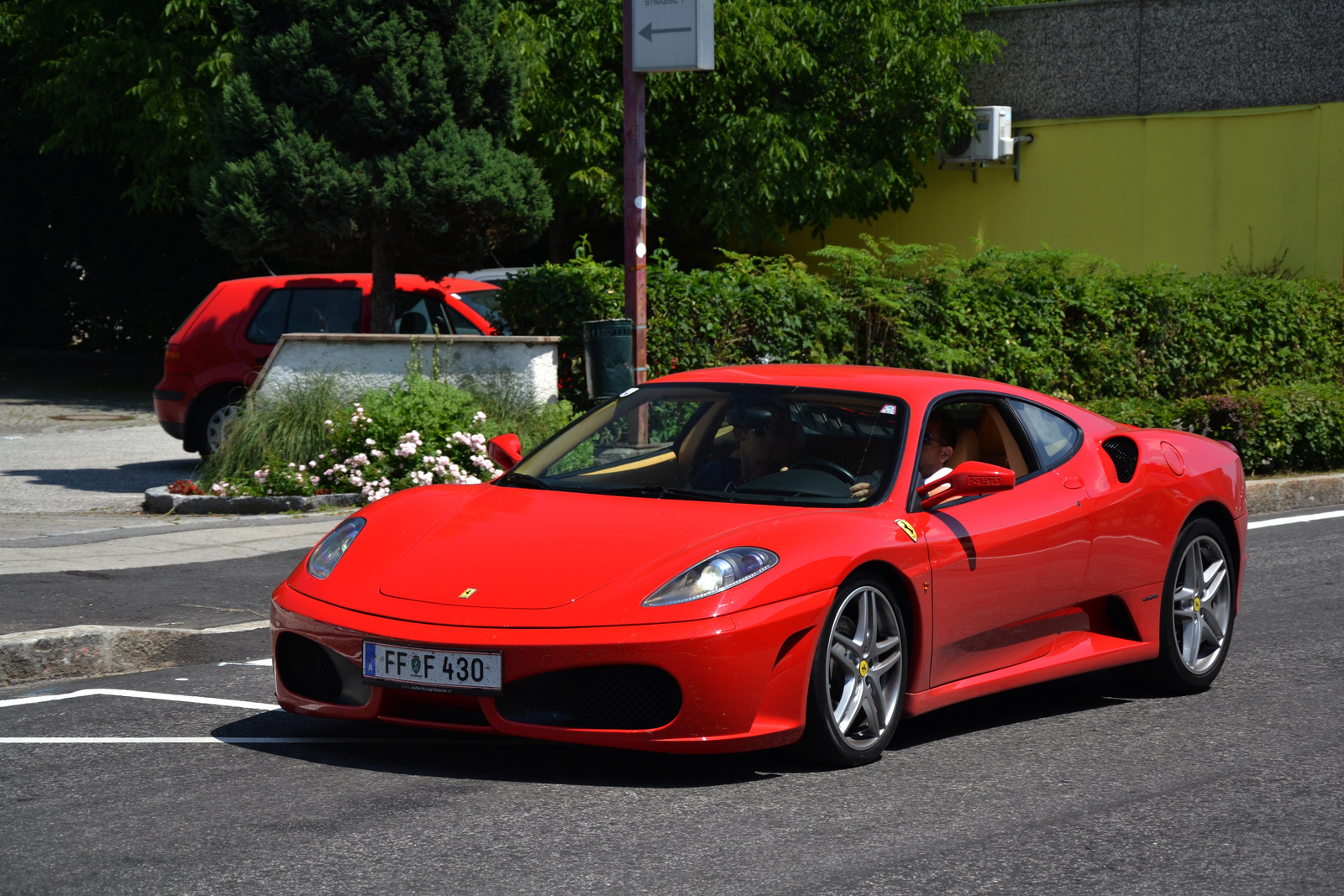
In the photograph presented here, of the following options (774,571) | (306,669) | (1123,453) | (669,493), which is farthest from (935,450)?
(306,669)

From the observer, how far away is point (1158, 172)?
71.6 ft

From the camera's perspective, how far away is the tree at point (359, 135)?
13961 millimetres

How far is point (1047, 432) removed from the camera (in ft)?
20.9

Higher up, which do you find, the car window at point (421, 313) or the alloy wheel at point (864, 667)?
the car window at point (421, 313)

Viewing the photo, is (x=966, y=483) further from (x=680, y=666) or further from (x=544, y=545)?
(x=544, y=545)

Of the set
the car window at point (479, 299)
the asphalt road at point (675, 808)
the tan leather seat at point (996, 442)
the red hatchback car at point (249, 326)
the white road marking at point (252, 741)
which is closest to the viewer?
the asphalt road at point (675, 808)

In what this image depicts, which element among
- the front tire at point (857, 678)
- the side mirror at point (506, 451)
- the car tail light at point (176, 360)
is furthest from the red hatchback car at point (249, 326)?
the front tire at point (857, 678)

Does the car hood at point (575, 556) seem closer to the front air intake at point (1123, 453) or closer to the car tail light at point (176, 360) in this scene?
the front air intake at point (1123, 453)

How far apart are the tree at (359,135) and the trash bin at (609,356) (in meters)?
2.51

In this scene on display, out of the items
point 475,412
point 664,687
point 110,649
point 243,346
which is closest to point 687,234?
point 243,346

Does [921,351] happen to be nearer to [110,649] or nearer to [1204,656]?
[1204,656]

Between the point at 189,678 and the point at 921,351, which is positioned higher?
the point at 921,351

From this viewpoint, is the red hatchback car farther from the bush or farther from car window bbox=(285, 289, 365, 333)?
the bush

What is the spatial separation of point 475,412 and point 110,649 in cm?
530
